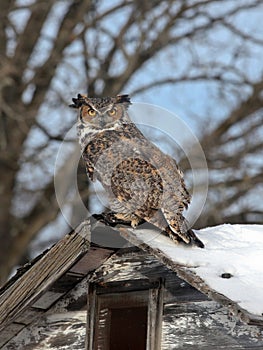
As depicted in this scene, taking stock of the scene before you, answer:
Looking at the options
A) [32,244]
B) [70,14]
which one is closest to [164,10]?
[70,14]

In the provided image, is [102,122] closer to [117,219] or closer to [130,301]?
[117,219]

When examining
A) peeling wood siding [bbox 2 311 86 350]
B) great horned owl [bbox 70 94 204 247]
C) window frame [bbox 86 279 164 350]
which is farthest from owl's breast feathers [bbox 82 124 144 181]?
peeling wood siding [bbox 2 311 86 350]

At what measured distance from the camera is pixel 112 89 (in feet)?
45.1

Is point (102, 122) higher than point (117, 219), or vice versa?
point (102, 122)

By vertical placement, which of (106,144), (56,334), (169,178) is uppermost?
(106,144)

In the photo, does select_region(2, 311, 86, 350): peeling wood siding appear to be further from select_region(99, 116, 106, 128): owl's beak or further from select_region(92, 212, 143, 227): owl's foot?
select_region(99, 116, 106, 128): owl's beak

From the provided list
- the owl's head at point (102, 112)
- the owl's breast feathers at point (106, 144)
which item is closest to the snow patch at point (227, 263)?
the owl's breast feathers at point (106, 144)

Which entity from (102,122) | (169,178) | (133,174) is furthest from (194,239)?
(102,122)

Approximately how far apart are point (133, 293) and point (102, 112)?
40.8 inches

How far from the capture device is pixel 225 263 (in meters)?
4.38

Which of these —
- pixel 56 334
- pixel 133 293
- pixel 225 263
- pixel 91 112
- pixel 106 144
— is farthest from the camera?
pixel 91 112

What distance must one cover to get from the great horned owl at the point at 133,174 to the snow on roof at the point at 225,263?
86 millimetres

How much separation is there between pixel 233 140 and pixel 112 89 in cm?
188

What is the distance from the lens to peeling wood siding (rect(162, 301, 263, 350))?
438cm
